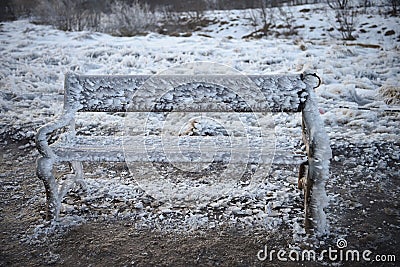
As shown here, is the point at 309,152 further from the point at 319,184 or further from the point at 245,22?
the point at 245,22

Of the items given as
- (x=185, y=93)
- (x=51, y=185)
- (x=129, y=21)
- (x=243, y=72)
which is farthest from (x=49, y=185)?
(x=129, y=21)

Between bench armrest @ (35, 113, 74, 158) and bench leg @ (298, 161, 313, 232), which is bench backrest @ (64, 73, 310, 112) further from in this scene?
bench leg @ (298, 161, 313, 232)

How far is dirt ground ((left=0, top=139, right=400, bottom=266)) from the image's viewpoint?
2.39 m

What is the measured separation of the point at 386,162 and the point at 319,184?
160 centimetres

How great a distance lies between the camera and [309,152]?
96.5 inches

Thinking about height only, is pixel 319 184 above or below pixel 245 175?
above

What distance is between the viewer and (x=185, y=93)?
9.32ft

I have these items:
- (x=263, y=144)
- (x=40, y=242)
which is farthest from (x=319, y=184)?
(x=40, y=242)

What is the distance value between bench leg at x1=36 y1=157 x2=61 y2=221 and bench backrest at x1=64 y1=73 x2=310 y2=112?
0.53 metres

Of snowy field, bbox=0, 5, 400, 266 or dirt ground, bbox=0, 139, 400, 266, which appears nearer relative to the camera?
dirt ground, bbox=0, 139, 400, 266

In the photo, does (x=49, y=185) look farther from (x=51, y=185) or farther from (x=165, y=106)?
(x=165, y=106)

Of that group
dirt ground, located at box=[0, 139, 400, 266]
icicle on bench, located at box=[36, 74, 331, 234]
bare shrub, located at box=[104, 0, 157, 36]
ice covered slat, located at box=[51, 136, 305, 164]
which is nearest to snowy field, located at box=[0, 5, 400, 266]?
dirt ground, located at box=[0, 139, 400, 266]

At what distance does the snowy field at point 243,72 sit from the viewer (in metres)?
2.92

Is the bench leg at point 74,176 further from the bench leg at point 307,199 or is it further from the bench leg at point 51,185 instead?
the bench leg at point 307,199
